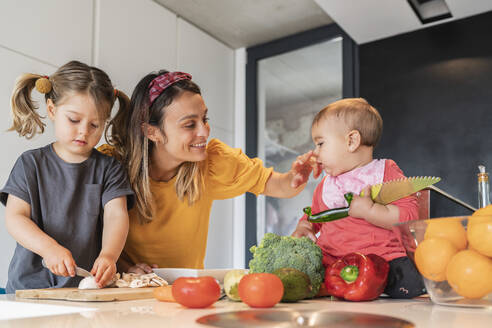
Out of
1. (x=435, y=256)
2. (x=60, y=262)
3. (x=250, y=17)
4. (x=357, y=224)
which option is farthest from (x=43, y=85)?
(x=250, y=17)

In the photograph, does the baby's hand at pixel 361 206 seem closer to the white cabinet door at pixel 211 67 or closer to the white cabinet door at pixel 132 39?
the white cabinet door at pixel 132 39

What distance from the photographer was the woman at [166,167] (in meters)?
1.47

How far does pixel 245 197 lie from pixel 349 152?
2.41 metres

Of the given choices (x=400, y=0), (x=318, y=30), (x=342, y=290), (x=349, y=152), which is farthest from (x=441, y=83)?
(x=342, y=290)

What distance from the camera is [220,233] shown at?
3.41 metres

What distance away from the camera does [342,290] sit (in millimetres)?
833

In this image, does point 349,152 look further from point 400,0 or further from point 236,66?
point 236,66

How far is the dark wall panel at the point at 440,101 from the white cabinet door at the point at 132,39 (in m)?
1.35

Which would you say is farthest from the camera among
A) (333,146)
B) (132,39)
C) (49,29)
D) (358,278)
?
(132,39)

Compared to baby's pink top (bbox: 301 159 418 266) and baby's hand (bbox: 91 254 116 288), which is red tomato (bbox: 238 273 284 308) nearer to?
baby's pink top (bbox: 301 159 418 266)

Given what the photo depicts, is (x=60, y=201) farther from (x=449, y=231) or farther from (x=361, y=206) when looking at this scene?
(x=449, y=231)

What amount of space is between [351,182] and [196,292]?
559 millimetres

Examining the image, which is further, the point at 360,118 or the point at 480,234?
the point at 360,118

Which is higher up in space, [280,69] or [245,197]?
[280,69]
